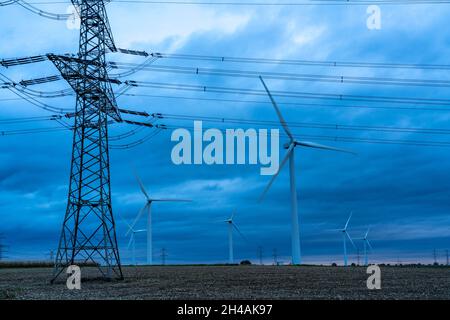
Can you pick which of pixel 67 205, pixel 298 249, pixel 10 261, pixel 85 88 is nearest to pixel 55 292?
pixel 67 205

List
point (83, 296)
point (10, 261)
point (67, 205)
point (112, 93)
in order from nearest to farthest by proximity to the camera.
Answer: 1. point (83, 296)
2. point (67, 205)
3. point (112, 93)
4. point (10, 261)

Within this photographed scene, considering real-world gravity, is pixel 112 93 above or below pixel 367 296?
above

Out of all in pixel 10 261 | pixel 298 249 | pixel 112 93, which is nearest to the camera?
pixel 112 93

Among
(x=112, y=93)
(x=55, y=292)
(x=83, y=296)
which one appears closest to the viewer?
(x=83, y=296)

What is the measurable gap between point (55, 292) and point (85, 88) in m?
17.5

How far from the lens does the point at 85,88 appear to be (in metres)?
45.5
